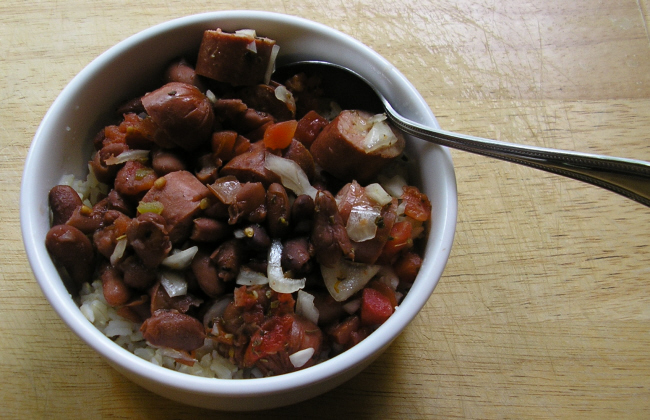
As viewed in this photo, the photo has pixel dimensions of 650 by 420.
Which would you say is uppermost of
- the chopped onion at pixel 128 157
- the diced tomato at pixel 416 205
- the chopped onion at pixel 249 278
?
the diced tomato at pixel 416 205

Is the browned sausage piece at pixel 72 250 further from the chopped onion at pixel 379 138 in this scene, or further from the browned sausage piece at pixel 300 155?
the chopped onion at pixel 379 138

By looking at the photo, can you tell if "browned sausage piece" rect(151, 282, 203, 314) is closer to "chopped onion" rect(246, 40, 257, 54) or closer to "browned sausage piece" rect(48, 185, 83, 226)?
"browned sausage piece" rect(48, 185, 83, 226)

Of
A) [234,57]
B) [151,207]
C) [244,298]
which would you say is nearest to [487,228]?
[244,298]

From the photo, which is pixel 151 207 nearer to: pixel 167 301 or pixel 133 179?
pixel 133 179

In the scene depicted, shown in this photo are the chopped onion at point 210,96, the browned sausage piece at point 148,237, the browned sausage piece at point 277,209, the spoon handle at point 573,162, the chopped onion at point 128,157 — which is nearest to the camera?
the spoon handle at point 573,162

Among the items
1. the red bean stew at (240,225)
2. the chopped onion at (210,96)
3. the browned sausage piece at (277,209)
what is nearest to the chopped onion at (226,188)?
the red bean stew at (240,225)

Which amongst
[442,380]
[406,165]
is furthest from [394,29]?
[442,380]
